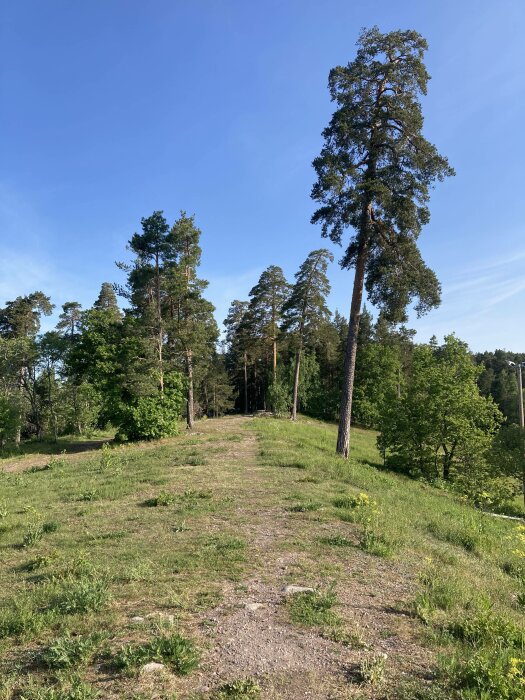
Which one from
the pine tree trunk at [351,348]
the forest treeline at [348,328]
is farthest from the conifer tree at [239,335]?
the pine tree trunk at [351,348]

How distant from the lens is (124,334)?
26547mm

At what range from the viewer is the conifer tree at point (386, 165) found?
15906 mm

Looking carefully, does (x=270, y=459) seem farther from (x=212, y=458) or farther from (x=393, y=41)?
(x=393, y=41)

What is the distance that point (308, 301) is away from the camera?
39.0m

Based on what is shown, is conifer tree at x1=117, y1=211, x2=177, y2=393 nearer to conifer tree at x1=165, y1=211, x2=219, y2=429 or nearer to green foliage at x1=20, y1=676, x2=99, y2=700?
conifer tree at x1=165, y1=211, x2=219, y2=429

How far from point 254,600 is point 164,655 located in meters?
1.43

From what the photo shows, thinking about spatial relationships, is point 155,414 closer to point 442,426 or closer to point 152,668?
point 442,426

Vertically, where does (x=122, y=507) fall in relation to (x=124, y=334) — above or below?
below

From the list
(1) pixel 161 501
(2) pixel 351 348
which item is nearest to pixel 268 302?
(2) pixel 351 348

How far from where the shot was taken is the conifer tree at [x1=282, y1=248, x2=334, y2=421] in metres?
38.5

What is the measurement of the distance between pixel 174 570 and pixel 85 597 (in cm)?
130

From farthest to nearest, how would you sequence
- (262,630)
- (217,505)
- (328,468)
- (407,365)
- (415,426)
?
(407,365) → (415,426) → (328,468) → (217,505) → (262,630)

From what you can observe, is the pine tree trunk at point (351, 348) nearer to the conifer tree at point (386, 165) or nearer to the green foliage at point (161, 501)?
the conifer tree at point (386, 165)

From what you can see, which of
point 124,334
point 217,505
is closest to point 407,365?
point 124,334
